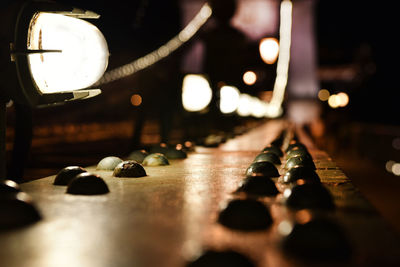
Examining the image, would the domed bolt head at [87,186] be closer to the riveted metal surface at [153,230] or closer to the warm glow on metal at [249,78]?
the riveted metal surface at [153,230]

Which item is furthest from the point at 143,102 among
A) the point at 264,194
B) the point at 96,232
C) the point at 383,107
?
the point at 383,107

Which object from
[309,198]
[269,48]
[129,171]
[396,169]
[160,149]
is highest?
[269,48]

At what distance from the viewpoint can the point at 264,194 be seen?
2.36 m

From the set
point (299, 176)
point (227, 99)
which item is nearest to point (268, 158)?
point (299, 176)

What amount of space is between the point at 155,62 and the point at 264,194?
621 cm

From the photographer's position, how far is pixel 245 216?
69.2 inches

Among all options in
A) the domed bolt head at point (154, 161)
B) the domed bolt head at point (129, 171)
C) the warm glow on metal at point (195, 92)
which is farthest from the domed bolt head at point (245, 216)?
the warm glow on metal at point (195, 92)

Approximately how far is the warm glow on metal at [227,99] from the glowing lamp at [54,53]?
984 cm

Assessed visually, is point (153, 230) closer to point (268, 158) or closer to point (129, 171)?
point (129, 171)

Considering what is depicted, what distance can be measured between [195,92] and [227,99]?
4840mm

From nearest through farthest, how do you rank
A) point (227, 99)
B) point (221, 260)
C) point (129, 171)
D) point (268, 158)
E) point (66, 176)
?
point (221, 260) → point (66, 176) → point (129, 171) → point (268, 158) → point (227, 99)

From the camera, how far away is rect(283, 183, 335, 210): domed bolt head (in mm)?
2037

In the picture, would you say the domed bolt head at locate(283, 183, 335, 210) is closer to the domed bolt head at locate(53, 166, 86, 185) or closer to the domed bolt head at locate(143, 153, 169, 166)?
the domed bolt head at locate(53, 166, 86, 185)

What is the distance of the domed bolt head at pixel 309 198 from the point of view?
80.2 inches
